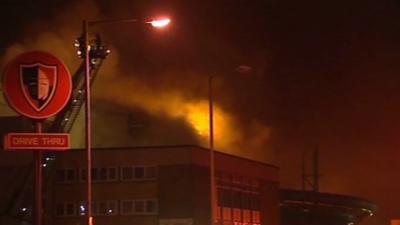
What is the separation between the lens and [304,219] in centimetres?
9756

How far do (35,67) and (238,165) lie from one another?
4202cm

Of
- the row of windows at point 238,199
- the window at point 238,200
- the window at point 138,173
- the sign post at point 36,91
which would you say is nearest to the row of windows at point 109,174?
the window at point 138,173

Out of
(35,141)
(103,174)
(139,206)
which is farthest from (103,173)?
(35,141)

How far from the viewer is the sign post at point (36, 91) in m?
21.4

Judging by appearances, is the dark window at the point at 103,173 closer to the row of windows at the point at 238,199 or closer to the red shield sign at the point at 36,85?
the row of windows at the point at 238,199

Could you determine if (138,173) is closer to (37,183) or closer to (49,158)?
(49,158)

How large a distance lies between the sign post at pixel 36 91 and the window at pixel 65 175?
34.3 meters

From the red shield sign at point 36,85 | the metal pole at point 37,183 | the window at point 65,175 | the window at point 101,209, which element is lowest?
the metal pole at point 37,183

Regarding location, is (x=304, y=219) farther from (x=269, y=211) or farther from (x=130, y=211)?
(x=130, y=211)

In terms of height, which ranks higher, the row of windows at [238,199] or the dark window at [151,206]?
the row of windows at [238,199]

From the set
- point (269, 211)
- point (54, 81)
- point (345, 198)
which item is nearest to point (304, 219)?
point (345, 198)

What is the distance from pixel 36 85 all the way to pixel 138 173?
1359 inches

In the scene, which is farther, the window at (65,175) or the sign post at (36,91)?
the window at (65,175)

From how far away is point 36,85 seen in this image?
21.4 m
